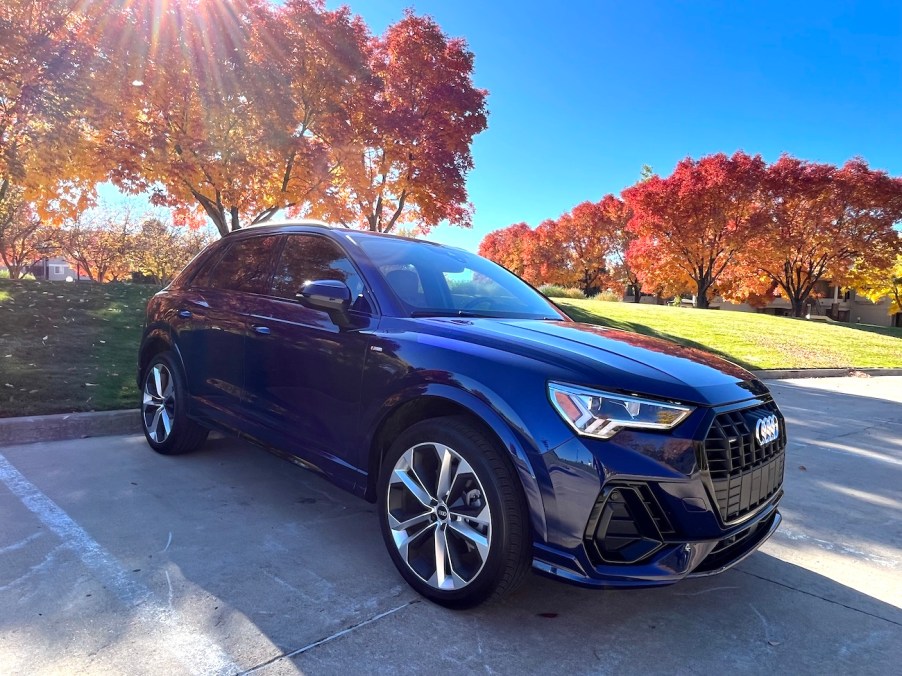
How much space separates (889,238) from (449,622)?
34.8 metres

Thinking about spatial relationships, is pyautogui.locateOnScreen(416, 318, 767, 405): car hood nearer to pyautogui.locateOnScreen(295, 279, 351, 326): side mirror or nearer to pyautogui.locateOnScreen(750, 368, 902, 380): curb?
pyautogui.locateOnScreen(295, 279, 351, 326): side mirror

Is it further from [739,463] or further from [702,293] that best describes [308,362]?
[702,293]

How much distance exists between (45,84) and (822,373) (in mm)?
15219

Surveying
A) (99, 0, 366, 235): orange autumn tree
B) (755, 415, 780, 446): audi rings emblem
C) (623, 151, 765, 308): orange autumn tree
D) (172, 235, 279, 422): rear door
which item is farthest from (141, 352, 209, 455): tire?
(623, 151, 765, 308): orange autumn tree

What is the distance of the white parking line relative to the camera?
84.7 inches

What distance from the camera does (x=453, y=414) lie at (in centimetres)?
254

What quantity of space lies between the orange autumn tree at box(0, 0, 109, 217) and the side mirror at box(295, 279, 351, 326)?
25.9ft

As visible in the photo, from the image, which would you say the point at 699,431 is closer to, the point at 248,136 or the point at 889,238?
the point at 248,136

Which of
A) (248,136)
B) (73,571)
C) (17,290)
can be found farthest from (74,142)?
(73,571)

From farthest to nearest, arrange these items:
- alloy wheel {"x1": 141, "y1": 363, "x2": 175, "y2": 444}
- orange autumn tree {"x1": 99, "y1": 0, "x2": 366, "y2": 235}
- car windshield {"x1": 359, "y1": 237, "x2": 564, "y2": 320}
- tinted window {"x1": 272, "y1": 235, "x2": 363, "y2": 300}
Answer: orange autumn tree {"x1": 99, "y1": 0, "x2": 366, "y2": 235}
alloy wheel {"x1": 141, "y1": 363, "x2": 175, "y2": 444}
tinted window {"x1": 272, "y1": 235, "x2": 363, "y2": 300}
car windshield {"x1": 359, "y1": 237, "x2": 564, "y2": 320}

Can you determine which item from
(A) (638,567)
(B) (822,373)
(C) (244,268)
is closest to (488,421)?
(A) (638,567)

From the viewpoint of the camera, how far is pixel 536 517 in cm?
223

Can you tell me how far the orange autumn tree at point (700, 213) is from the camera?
92.3ft

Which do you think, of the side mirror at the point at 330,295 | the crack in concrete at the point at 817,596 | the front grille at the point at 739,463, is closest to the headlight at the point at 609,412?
the front grille at the point at 739,463
